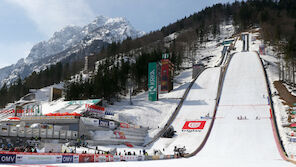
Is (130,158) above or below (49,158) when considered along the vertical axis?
below

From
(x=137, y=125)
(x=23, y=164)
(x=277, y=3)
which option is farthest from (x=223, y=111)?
(x=277, y=3)

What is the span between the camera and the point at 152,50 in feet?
332

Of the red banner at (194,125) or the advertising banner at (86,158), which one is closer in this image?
the advertising banner at (86,158)

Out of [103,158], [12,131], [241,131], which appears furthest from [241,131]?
[12,131]

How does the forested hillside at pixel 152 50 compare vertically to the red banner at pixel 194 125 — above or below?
above

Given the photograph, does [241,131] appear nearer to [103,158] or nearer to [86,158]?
[103,158]

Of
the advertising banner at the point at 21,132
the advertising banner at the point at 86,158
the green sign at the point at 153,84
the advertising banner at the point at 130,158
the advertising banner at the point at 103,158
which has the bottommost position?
the advertising banner at the point at 130,158

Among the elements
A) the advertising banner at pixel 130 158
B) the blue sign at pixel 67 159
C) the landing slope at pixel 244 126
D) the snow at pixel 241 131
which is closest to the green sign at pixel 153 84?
the snow at pixel 241 131

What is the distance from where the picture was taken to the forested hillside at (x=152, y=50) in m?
57.2

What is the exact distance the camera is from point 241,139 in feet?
108

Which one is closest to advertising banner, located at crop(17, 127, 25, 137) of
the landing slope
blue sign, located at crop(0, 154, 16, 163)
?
blue sign, located at crop(0, 154, 16, 163)

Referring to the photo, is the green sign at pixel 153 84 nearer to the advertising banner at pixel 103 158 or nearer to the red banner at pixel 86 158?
the advertising banner at pixel 103 158

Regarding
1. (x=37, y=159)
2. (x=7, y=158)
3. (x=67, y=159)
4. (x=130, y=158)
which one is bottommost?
(x=130, y=158)

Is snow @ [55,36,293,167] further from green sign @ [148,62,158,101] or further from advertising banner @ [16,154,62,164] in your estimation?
green sign @ [148,62,158,101]
